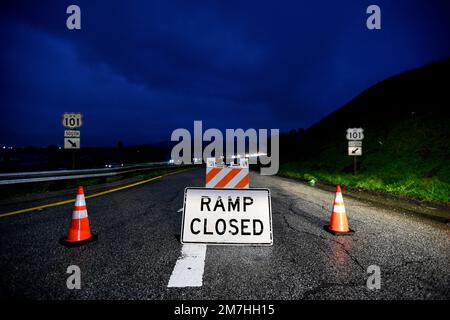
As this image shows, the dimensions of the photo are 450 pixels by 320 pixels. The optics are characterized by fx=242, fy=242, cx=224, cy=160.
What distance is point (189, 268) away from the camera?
9.27 ft

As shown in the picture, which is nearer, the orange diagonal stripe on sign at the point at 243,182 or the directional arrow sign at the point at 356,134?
the orange diagonal stripe on sign at the point at 243,182

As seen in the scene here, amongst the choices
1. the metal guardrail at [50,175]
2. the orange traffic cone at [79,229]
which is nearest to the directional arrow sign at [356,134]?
the metal guardrail at [50,175]

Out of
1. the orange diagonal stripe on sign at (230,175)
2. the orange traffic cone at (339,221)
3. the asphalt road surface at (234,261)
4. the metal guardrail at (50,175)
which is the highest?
the orange diagonal stripe on sign at (230,175)

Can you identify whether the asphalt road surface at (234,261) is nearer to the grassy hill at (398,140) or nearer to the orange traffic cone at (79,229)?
the orange traffic cone at (79,229)

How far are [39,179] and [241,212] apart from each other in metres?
8.04

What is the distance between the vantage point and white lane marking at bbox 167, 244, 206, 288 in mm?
2502

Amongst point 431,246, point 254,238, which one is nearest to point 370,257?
point 431,246

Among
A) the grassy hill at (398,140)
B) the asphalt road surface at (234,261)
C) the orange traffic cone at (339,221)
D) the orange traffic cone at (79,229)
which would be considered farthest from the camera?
the grassy hill at (398,140)

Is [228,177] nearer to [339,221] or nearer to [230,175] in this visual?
[230,175]

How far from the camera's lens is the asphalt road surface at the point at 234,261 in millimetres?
2350

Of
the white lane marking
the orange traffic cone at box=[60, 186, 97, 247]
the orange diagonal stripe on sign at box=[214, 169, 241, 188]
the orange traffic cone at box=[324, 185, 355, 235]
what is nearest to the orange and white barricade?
the orange diagonal stripe on sign at box=[214, 169, 241, 188]

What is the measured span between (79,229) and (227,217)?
88.8 inches

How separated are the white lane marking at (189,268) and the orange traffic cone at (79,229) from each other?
152 cm
